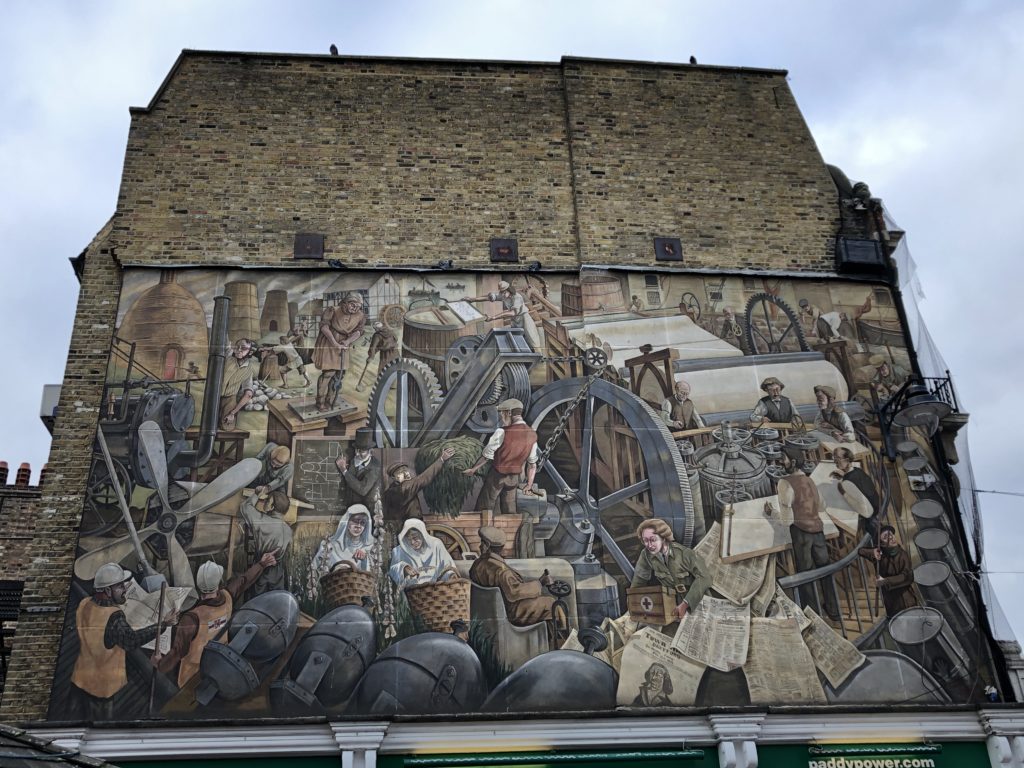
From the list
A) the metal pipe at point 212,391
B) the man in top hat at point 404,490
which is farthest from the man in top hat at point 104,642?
the man in top hat at point 404,490

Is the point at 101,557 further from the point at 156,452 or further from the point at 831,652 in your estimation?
the point at 831,652

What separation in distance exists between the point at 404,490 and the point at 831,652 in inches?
213

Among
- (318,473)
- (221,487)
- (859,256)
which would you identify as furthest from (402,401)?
(859,256)

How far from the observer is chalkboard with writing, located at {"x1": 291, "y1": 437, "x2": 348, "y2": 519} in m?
12.0

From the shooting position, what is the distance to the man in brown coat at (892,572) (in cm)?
1208

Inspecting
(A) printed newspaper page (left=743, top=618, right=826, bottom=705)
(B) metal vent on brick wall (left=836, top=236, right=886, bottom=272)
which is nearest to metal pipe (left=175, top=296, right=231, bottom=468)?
(A) printed newspaper page (left=743, top=618, right=826, bottom=705)

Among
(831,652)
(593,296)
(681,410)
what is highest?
(593,296)

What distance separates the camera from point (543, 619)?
11617 millimetres

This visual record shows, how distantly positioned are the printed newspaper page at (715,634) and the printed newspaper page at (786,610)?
321mm

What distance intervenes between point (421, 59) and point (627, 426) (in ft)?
22.7

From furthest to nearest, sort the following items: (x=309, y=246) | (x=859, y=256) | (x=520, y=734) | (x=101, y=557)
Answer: (x=859, y=256) < (x=309, y=246) < (x=101, y=557) < (x=520, y=734)

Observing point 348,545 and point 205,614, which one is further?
point 348,545

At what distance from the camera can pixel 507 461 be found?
12.5 metres

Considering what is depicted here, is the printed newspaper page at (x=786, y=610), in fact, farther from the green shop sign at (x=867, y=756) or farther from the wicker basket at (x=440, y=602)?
the wicker basket at (x=440, y=602)
